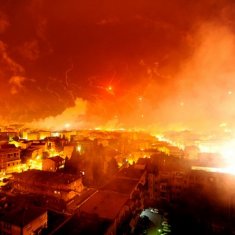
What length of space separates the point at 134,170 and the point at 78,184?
17.3ft

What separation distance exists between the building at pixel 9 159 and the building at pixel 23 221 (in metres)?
8.86

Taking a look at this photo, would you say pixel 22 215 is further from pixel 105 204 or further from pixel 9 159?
pixel 9 159

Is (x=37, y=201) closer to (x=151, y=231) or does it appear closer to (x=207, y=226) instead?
(x=151, y=231)

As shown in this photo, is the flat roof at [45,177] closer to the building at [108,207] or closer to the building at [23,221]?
the building at [108,207]

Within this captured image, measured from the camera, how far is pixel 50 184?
1622 centimetres

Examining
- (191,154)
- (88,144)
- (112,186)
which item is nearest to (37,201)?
(112,186)

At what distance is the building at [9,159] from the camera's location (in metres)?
20.1

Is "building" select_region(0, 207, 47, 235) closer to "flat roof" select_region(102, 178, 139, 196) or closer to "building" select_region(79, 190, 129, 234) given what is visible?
"building" select_region(79, 190, 129, 234)

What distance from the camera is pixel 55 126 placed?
5238cm

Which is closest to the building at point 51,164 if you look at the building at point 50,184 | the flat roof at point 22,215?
the building at point 50,184

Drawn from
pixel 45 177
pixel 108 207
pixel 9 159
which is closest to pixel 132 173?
pixel 108 207

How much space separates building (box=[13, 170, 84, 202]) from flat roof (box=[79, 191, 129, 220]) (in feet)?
7.72

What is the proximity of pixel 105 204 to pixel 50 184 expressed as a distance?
5.16m

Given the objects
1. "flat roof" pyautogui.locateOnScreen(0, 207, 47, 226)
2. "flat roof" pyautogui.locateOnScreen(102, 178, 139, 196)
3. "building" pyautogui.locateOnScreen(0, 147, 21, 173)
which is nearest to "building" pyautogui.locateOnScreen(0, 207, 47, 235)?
"flat roof" pyautogui.locateOnScreen(0, 207, 47, 226)
